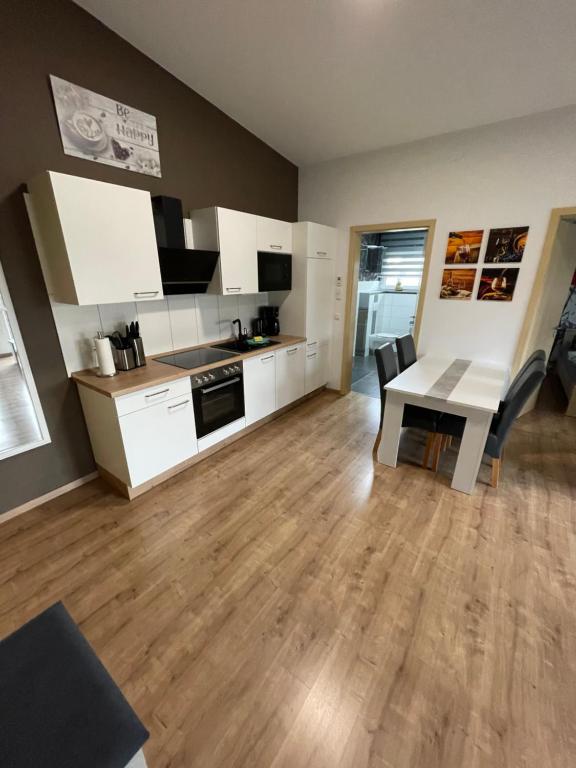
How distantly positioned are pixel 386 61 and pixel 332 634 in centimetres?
336

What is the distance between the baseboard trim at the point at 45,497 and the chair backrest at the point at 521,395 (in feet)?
10.1

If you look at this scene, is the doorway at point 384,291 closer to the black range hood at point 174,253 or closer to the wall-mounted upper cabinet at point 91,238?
the black range hood at point 174,253

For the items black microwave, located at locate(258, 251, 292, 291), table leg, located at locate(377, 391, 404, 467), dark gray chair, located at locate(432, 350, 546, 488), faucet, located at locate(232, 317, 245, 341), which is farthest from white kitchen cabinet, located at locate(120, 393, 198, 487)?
dark gray chair, located at locate(432, 350, 546, 488)

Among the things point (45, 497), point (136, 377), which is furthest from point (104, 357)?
point (45, 497)

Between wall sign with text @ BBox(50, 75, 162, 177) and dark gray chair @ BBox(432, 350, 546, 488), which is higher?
wall sign with text @ BBox(50, 75, 162, 177)

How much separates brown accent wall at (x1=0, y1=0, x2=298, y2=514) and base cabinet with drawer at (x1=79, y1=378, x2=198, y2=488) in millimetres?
243

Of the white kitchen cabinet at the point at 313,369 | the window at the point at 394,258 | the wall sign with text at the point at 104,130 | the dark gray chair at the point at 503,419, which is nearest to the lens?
the wall sign with text at the point at 104,130

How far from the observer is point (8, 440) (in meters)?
2.12

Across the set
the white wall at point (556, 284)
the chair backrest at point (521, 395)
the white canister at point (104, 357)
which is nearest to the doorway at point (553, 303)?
the white wall at point (556, 284)

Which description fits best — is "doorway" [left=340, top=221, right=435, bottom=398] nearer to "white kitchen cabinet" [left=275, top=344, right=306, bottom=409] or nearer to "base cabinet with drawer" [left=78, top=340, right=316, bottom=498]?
"white kitchen cabinet" [left=275, top=344, right=306, bottom=409]

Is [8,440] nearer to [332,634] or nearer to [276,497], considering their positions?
[276,497]

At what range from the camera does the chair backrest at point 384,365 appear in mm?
2539

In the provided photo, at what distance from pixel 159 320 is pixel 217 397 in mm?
817

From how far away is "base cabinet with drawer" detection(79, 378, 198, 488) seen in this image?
2053 millimetres
